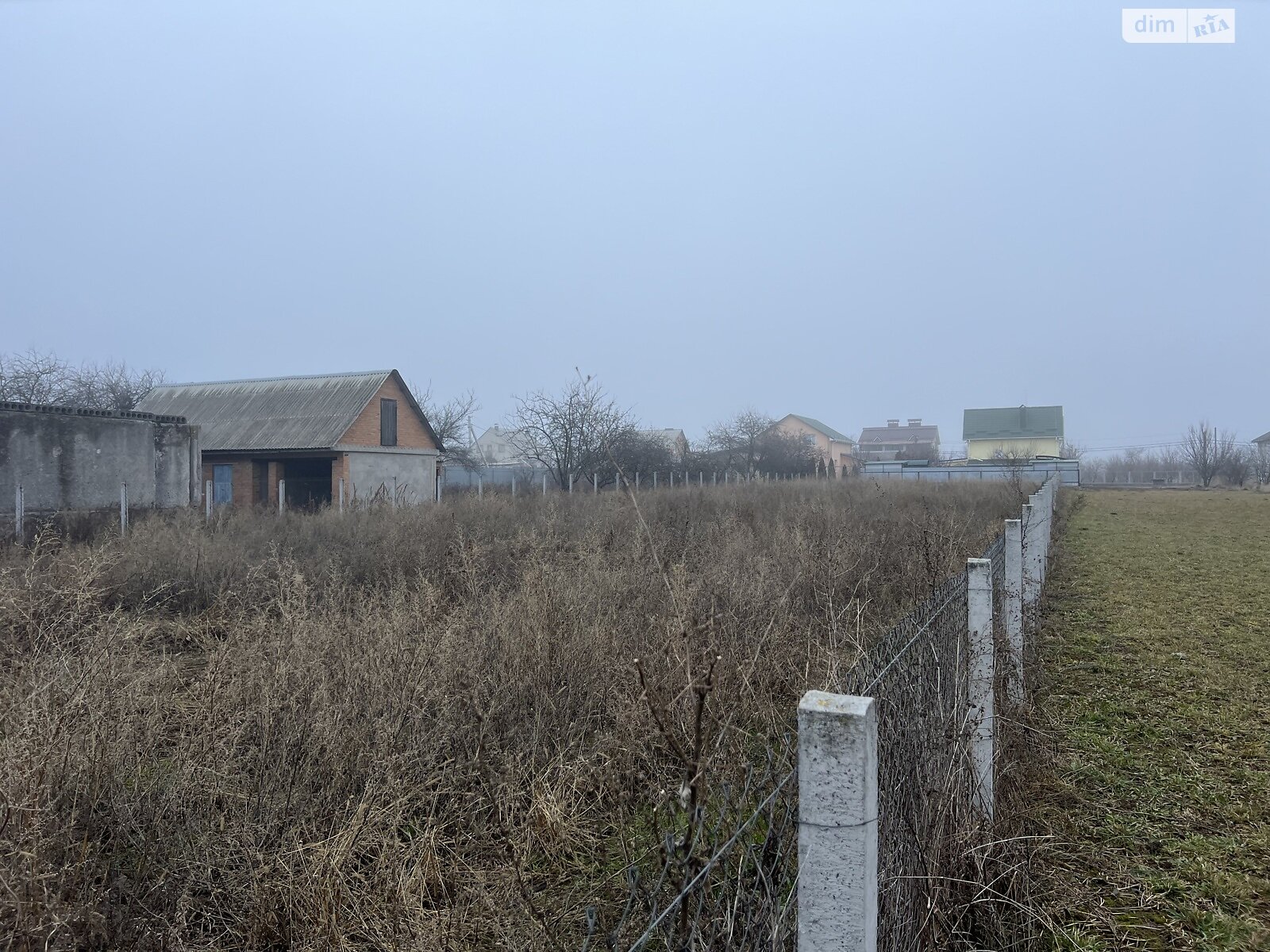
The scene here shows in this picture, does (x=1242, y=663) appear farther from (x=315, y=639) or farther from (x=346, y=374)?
(x=346, y=374)

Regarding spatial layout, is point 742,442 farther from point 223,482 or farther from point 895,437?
point 895,437

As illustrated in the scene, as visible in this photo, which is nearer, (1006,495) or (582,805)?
(582,805)

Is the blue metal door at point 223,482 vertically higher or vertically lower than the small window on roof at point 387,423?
lower

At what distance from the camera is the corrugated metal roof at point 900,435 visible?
312 ft

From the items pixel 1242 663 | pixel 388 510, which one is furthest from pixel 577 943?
pixel 388 510

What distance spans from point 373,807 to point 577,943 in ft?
2.89

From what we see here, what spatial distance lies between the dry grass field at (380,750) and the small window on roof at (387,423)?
63.0ft

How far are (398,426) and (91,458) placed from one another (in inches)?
413

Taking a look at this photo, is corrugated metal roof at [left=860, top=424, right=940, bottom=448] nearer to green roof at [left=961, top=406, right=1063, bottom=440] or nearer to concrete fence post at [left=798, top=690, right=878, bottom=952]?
green roof at [left=961, top=406, right=1063, bottom=440]

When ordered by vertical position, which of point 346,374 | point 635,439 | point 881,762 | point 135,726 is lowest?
point 135,726

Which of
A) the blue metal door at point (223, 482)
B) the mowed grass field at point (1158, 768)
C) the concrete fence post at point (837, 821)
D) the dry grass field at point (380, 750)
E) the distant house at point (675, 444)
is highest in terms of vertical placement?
the distant house at point (675, 444)

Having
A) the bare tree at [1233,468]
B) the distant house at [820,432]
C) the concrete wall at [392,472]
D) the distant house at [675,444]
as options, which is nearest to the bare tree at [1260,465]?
the bare tree at [1233,468]

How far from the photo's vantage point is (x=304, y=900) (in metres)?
2.63

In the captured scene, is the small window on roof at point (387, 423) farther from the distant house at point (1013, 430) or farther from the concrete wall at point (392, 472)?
the distant house at point (1013, 430)
